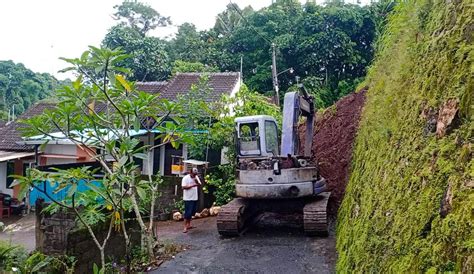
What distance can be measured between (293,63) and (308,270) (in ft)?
66.1

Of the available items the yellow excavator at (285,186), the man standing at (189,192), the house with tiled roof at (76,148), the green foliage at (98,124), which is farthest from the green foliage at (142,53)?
the green foliage at (98,124)

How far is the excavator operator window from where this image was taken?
31.3 ft

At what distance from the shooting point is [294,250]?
6988mm

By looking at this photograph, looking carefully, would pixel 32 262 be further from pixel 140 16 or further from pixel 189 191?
pixel 140 16

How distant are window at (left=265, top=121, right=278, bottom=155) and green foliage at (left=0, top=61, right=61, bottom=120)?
100 ft

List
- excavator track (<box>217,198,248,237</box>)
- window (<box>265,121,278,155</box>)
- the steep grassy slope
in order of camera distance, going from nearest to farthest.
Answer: the steep grassy slope → excavator track (<box>217,198,248,237</box>) → window (<box>265,121,278,155</box>)

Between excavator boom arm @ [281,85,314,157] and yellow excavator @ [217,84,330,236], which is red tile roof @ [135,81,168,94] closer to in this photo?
yellow excavator @ [217,84,330,236]

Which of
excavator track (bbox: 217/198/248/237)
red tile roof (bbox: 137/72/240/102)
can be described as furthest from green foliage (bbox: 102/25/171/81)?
excavator track (bbox: 217/198/248/237)

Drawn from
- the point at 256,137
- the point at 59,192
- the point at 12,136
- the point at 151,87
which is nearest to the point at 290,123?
the point at 256,137

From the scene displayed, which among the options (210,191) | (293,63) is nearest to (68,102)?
(210,191)

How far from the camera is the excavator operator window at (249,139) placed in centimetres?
953

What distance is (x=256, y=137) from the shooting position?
9.51 meters

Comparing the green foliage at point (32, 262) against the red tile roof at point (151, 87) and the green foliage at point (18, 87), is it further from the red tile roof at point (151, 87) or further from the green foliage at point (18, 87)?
the green foliage at point (18, 87)

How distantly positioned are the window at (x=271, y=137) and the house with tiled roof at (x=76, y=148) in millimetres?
4358
